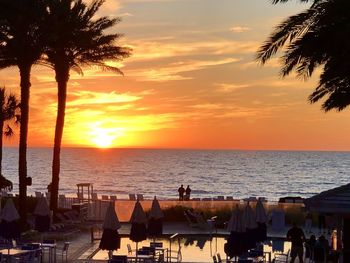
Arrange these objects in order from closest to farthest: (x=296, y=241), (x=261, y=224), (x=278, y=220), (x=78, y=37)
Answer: (x=296, y=241)
(x=261, y=224)
(x=278, y=220)
(x=78, y=37)

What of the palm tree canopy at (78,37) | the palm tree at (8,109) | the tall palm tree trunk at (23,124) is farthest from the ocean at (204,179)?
the tall palm tree trunk at (23,124)

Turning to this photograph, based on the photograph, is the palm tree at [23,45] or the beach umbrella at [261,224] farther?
the palm tree at [23,45]

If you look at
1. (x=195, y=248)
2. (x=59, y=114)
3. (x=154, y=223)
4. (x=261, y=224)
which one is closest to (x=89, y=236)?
(x=195, y=248)

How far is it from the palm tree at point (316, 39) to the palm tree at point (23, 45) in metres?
12.5

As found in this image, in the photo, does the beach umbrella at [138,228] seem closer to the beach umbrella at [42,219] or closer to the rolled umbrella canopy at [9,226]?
the rolled umbrella canopy at [9,226]

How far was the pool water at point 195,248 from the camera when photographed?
22.8m

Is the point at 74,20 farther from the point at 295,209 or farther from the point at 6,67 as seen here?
the point at 295,209

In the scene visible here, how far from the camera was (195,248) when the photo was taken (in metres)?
25.0

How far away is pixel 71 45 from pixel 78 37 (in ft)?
1.98

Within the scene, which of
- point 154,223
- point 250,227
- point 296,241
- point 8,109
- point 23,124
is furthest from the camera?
point 8,109

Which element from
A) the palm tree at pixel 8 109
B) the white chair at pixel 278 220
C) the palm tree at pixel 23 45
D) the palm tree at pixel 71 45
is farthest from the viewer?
the palm tree at pixel 8 109

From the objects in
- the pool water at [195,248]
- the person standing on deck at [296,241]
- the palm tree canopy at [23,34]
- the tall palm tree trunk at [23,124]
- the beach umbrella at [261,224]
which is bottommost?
→ the pool water at [195,248]

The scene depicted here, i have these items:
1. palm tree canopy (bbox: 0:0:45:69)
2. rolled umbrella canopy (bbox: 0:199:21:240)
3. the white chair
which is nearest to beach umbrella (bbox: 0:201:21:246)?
rolled umbrella canopy (bbox: 0:199:21:240)

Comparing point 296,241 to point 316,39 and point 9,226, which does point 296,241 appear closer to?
point 316,39
